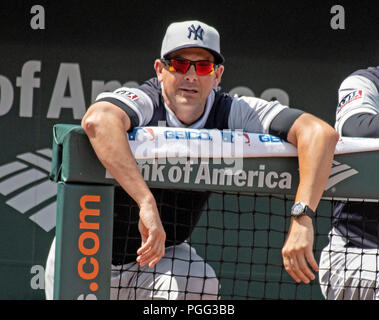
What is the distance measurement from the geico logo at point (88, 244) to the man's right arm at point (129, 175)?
0.14m

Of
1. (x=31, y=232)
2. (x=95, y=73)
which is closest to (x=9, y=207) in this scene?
(x=31, y=232)

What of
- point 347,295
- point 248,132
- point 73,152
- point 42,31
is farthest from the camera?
point 42,31

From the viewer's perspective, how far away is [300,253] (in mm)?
2480

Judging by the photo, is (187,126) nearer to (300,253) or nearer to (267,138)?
(267,138)

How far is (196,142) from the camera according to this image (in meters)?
2.58

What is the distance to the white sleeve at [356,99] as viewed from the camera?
3107 mm

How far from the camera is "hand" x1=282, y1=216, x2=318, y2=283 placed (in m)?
2.48

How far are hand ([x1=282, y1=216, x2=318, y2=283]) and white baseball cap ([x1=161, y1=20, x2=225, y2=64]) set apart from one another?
2.70ft

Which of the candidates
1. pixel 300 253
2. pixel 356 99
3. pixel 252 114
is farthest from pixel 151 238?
pixel 356 99

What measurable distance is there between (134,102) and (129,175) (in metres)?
0.37

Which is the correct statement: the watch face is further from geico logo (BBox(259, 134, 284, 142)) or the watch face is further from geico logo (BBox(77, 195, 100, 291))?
geico logo (BBox(77, 195, 100, 291))

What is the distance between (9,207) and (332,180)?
116 inches

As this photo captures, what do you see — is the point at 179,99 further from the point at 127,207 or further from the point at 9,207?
the point at 9,207

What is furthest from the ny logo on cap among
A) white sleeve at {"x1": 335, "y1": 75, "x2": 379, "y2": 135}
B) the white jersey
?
white sleeve at {"x1": 335, "y1": 75, "x2": 379, "y2": 135}
